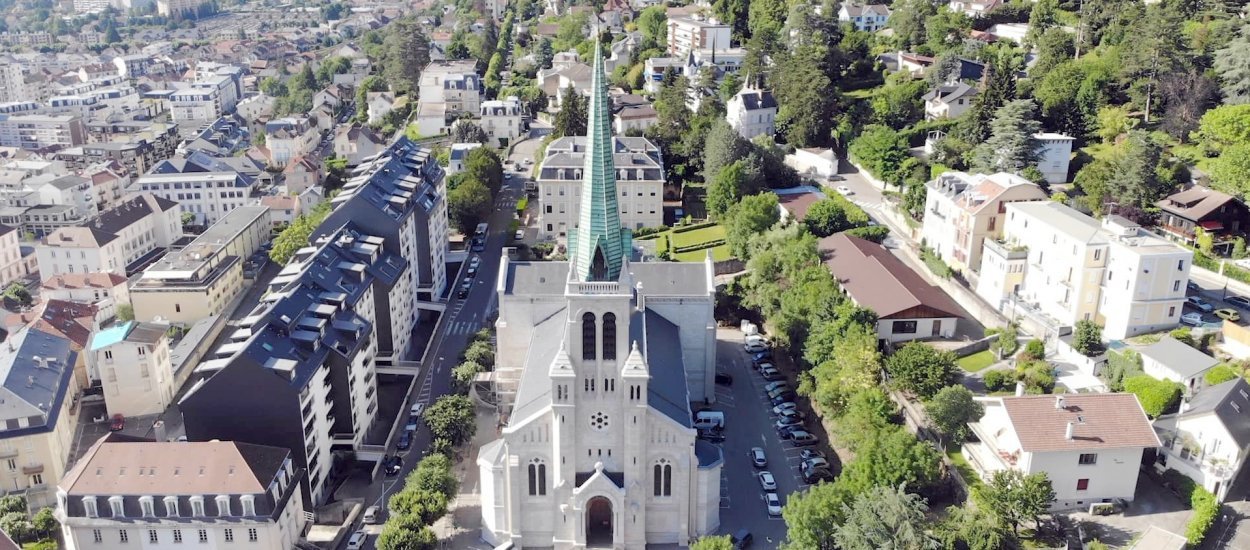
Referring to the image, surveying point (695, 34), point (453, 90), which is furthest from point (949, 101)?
point (453, 90)

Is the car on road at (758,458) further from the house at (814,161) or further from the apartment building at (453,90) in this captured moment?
the apartment building at (453,90)

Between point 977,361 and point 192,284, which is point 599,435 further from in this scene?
point 192,284

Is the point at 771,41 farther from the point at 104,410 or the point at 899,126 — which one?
the point at 104,410

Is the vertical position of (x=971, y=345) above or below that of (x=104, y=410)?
above

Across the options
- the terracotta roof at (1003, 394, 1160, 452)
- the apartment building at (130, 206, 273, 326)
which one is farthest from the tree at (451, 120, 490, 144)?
the terracotta roof at (1003, 394, 1160, 452)

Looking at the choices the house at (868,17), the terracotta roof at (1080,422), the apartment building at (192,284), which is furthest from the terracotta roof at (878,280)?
the house at (868,17)

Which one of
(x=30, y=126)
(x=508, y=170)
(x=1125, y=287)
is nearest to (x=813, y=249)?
(x=1125, y=287)

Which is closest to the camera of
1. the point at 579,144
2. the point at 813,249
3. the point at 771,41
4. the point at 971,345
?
the point at 971,345
